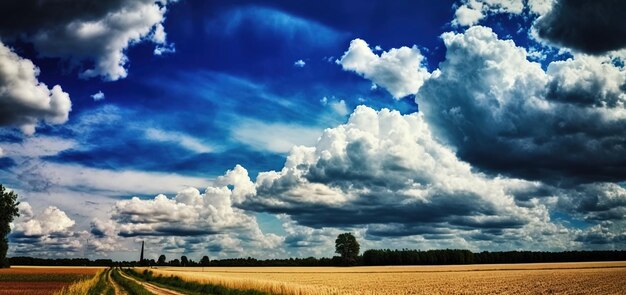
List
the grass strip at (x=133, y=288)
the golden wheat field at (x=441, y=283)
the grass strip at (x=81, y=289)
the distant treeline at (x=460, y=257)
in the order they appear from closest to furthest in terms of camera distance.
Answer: the grass strip at (x=81, y=289) → the golden wheat field at (x=441, y=283) → the grass strip at (x=133, y=288) → the distant treeline at (x=460, y=257)

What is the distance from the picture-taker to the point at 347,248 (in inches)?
5428

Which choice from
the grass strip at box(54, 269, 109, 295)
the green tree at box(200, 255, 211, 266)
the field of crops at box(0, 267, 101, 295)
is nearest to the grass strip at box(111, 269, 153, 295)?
the grass strip at box(54, 269, 109, 295)

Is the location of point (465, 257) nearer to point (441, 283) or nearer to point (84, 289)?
point (441, 283)

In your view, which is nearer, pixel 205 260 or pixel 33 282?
pixel 33 282

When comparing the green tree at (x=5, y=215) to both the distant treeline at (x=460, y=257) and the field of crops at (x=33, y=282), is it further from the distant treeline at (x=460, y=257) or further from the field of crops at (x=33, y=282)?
A: the distant treeline at (x=460, y=257)

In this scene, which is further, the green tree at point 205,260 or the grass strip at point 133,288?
the green tree at point 205,260

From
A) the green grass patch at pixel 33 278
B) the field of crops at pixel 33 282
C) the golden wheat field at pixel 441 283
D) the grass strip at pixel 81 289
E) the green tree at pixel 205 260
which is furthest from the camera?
the green tree at pixel 205 260

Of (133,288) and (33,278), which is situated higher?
(133,288)

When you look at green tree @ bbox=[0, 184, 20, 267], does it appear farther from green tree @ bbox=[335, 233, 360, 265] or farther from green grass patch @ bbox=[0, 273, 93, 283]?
green tree @ bbox=[335, 233, 360, 265]

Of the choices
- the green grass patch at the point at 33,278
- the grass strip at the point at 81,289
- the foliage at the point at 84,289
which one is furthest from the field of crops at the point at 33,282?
the foliage at the point at 84,289

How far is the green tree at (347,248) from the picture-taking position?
138 metres

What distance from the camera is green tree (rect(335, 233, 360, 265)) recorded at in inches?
5428

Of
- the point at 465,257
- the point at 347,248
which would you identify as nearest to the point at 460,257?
the point at 465,257

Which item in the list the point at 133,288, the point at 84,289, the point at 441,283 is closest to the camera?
the point at 84,289
